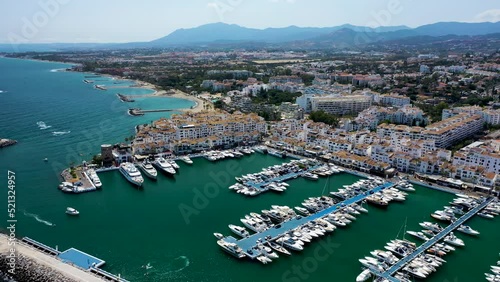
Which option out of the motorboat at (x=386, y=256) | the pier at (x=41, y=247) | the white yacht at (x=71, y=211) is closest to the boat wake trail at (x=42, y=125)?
the white yacht at (x=71, y=211)

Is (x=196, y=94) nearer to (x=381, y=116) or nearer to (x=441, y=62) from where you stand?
(x=381, y=116)

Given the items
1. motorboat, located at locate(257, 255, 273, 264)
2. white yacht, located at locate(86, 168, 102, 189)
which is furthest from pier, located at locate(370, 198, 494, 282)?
white yacht, located at locate(86, 168, 102, 189)

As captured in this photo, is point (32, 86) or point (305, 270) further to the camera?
point (32, 86)

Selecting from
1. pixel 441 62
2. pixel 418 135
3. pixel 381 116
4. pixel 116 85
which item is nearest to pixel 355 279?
pixel 418 135

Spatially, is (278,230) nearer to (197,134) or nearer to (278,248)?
(278,248)

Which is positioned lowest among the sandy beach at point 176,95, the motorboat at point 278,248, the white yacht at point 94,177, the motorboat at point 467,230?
the motorboat at point 467,230

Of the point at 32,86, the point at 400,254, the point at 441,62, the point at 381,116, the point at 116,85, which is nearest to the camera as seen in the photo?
the point at 400,254

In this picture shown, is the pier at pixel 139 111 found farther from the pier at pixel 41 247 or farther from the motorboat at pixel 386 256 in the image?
the motorboat at pixel 386 256

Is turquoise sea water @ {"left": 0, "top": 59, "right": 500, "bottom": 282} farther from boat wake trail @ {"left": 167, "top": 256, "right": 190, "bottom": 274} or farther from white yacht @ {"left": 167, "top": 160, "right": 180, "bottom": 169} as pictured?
white yacht @ {"left": 167, "top": 160, "right": 180, "bottom": 169}
